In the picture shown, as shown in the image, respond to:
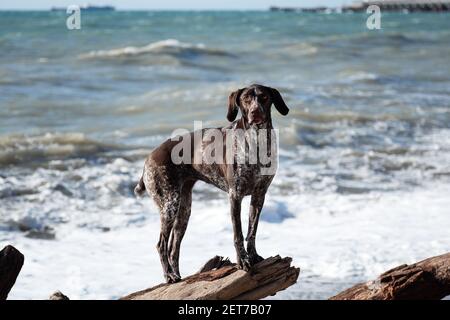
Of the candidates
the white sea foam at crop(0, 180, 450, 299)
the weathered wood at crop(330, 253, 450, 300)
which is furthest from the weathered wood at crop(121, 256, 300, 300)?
the white sea foam at crop(0, 180, 450, 299)

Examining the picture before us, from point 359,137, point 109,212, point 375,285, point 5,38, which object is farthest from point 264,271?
point 5,38

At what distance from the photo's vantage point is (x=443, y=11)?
5094 inches

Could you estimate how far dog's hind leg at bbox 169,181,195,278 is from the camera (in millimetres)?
6371

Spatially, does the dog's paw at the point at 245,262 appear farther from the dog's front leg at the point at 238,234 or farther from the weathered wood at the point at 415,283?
the weathered wood at the point at 415,283

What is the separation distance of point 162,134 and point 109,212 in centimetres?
861

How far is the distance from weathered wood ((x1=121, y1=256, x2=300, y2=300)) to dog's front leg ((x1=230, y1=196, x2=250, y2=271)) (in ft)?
0.25

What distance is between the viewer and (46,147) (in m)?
20.0

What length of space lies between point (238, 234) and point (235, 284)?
1.29ft

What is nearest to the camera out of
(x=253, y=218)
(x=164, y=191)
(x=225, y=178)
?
(x=225, y=178)

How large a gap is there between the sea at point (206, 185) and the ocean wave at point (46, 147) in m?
0.05

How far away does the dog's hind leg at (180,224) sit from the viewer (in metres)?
6.37

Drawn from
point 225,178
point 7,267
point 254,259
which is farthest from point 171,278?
point 7,267

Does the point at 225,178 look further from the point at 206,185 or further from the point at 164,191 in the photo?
the point at 206,185

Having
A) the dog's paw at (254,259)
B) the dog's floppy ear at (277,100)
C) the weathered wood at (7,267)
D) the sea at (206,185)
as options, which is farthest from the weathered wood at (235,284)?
the sea at (206,185)
